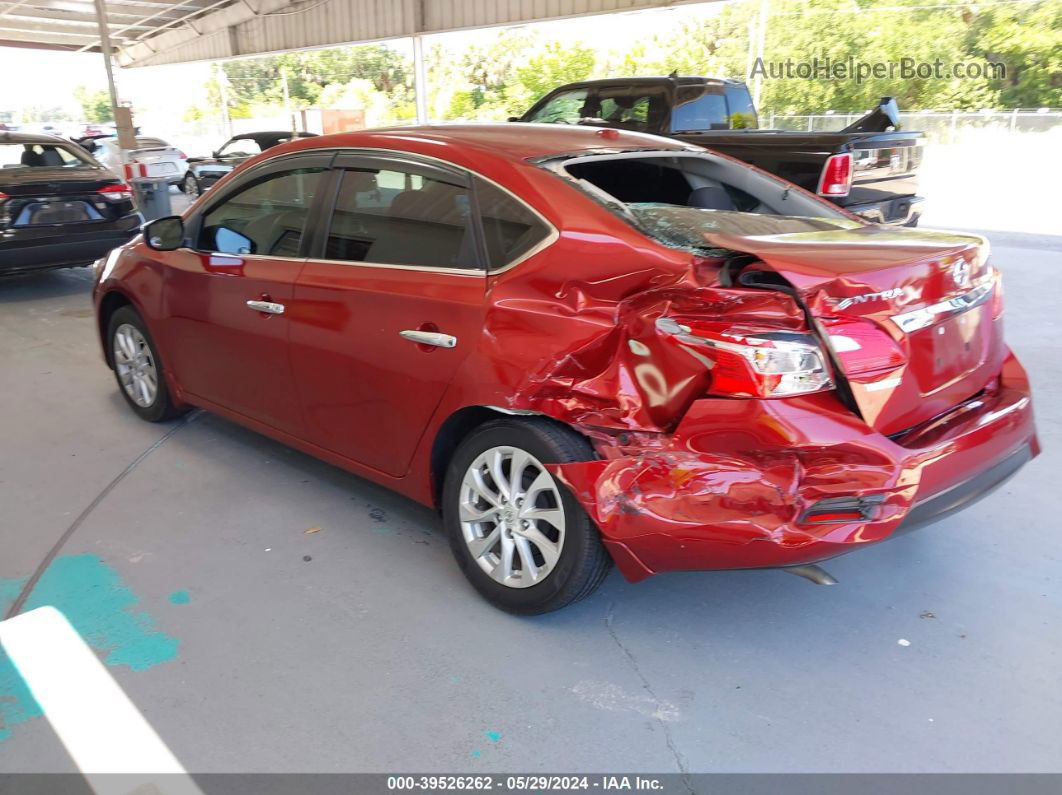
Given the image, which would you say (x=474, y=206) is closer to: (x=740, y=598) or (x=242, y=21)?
(x=740, y=598)

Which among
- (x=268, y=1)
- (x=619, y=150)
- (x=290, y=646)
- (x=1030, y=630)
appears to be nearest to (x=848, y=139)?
(x=619, y=150)

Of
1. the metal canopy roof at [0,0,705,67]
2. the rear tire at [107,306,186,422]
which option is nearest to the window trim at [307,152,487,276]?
the rear tire at [107,306,186,422]

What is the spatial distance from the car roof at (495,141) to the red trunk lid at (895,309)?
915 millimetres

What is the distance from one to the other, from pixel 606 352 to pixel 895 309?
2.85 ft

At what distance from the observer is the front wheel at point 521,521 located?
8.71ft

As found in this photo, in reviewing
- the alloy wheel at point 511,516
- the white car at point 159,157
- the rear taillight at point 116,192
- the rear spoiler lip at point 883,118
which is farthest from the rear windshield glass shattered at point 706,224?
the white car at point 159,157

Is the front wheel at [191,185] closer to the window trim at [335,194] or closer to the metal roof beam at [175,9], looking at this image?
the metal roof beam at [175,9]

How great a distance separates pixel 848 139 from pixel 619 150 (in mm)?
4068

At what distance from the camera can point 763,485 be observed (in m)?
2.32

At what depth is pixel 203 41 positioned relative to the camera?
27.6 meters

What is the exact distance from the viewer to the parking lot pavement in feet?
7.66

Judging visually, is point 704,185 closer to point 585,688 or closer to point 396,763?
point 585,688

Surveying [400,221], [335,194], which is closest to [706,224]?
[400,221]

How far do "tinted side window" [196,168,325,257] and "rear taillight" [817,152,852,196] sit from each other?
4.39 metres
